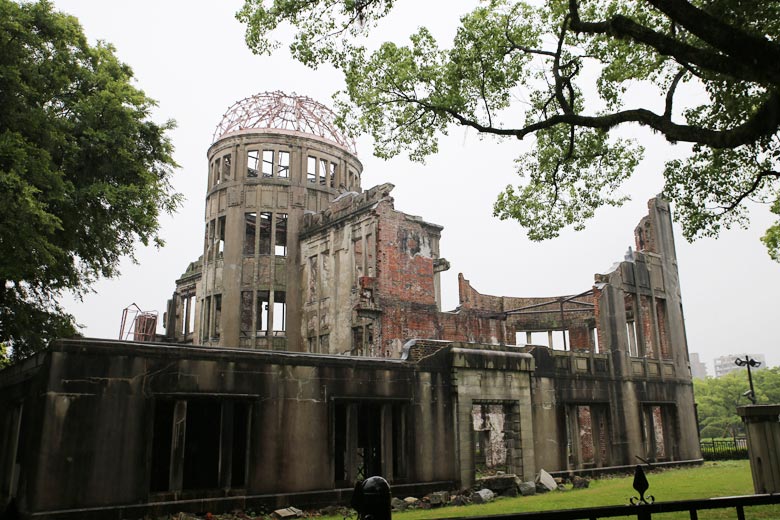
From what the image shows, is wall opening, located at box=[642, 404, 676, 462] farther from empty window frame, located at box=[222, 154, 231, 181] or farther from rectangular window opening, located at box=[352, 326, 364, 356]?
empty window frame, located at box=[222, 154, 231, 181]

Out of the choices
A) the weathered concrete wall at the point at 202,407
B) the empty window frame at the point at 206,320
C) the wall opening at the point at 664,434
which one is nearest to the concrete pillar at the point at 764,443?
the weathered concrete wall at the point at 202,407

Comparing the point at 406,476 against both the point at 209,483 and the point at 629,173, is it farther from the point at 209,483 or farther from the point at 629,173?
the point at 629,173

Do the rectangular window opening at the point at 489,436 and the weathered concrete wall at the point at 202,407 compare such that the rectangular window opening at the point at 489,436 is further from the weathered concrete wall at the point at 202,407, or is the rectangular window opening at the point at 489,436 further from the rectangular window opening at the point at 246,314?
the weathered concrete wall at the point at 202,407

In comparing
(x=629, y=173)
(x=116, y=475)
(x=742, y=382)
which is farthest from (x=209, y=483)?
(x=742, y=382)

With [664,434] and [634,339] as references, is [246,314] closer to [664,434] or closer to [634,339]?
[664,434]

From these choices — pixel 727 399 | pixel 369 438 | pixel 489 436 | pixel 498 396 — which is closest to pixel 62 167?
pixel 369 438

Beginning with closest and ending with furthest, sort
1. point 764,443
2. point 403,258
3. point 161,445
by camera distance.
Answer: point 764,443 → point 161,445 → point 403,258

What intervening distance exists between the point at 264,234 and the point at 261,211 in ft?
6.16

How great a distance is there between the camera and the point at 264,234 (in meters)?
34.8

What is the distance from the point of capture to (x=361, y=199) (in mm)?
29297

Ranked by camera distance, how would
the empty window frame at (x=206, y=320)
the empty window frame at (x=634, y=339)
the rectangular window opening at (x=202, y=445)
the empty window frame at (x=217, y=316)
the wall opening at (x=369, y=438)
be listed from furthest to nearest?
1. the empty window frame at (x=206, y=320)
2. the empty window frame at (x=217, y=316)
3. the empty window frame at (x=634, y=339)
4. the wall opening at (x=369, y=438)
5. the rectangular window opening at (x=202, y=445)

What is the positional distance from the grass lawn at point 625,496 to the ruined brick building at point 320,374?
1.64m

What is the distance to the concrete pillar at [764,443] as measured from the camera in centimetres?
1225

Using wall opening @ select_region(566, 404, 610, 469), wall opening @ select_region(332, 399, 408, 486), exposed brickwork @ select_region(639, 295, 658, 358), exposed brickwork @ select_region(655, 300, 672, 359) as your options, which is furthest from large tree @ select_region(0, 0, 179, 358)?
exposed brickwork @ select_region(655, 300, 672, 359)
